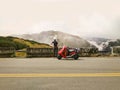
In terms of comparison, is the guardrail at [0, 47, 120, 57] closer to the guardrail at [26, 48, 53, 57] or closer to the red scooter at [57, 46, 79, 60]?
the guardrail at [26, 48, 53, 57]

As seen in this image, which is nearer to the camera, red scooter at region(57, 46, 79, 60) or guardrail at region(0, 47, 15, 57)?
red scooter at region(57, 46, 79, 60)

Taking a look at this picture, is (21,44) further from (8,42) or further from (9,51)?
(9,51)

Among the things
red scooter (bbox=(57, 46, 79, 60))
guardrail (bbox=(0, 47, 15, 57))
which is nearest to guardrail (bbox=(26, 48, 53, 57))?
guardrail (bbox=(0, 47, 15, 57))

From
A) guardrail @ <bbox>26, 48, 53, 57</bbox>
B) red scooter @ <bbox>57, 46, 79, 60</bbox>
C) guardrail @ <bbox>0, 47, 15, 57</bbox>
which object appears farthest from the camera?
guardrail @ <bbox>0, 47, 15, 57</bbox>

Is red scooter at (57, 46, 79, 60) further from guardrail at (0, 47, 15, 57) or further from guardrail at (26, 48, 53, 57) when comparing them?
guardrail at (0, 47, 15, 57)

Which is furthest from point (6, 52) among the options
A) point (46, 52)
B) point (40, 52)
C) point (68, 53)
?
point (68, 53)

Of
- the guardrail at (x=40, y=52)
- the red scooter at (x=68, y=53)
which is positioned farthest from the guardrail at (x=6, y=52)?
the red scooter at (x=68, y=53)

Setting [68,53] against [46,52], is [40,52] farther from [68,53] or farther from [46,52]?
[68,53]

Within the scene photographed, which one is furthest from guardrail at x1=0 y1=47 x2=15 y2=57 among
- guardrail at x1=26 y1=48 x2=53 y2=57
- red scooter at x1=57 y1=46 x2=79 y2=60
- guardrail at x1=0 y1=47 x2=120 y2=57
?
red scooter at x1=57 y1=46 x2=79 y2=60

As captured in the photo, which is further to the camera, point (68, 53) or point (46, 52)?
point (46, 52)

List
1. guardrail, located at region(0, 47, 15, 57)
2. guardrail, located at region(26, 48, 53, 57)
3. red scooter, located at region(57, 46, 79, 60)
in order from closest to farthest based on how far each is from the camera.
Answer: red scooter, located at region(57, 46, 79, 60) → guardrail, located at region(26, 48, 53, 57) → guardrail, located at region(0, 47, 15, 57)

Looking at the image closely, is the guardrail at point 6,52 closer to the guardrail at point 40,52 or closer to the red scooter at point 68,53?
the guardrail at point 40,52
